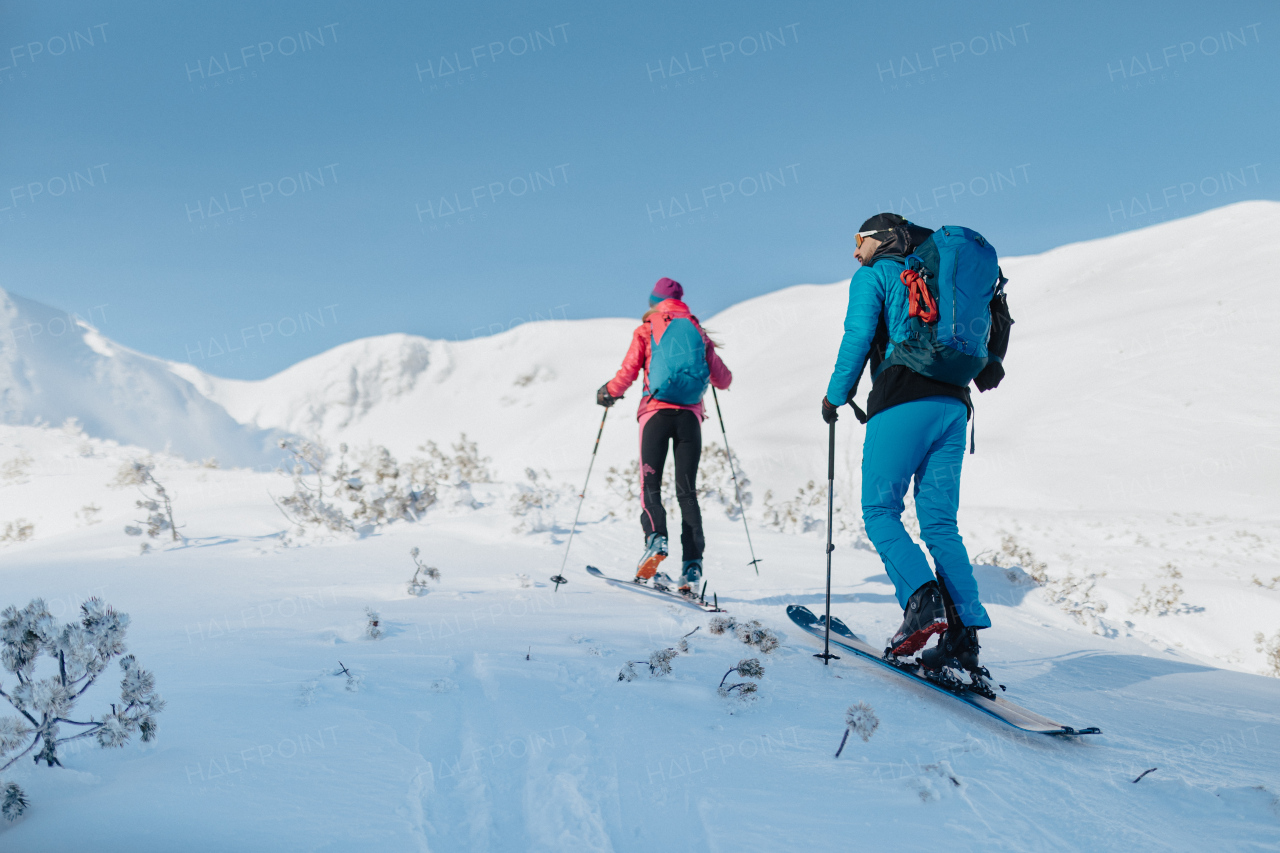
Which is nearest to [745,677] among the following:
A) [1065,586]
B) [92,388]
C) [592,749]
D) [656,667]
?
[656,667]

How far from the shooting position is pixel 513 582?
15.5ft

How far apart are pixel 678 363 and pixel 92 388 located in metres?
25.1

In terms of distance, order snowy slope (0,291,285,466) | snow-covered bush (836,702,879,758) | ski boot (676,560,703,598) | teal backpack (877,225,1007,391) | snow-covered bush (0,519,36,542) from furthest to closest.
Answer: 1. snowy slope (0,291,285,466)
2. snow-covered bush (0,519,36,542)
3. ski boot (676,560,703,598)
4. teal backpack (877,225,1007,391)
5. snow-covered bush (836,702,879,758)

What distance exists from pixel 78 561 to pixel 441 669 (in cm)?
430

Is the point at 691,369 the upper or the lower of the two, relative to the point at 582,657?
upper

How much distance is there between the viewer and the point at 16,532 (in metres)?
7.57

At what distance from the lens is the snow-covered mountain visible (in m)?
13.8

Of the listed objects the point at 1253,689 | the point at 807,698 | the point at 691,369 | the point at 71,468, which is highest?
the point at 691,369

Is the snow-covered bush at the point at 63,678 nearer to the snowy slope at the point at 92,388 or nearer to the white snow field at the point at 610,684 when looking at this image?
the white snow field at the point at 610,684

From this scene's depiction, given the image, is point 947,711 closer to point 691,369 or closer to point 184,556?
point 691,369

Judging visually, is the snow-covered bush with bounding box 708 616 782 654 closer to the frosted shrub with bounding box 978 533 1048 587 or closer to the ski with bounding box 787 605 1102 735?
the ski with bounding box 787 605 1102 735

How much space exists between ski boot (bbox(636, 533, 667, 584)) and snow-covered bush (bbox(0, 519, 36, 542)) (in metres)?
7.13

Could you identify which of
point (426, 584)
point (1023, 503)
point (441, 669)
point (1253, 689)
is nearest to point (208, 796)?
point (441, 669)

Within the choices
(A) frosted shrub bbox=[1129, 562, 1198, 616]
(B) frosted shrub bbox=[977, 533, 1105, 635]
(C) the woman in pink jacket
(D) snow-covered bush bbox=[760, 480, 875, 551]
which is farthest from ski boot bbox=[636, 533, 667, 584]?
(A) frosted shrub bbox=[1129, 562, 1198, 616]
